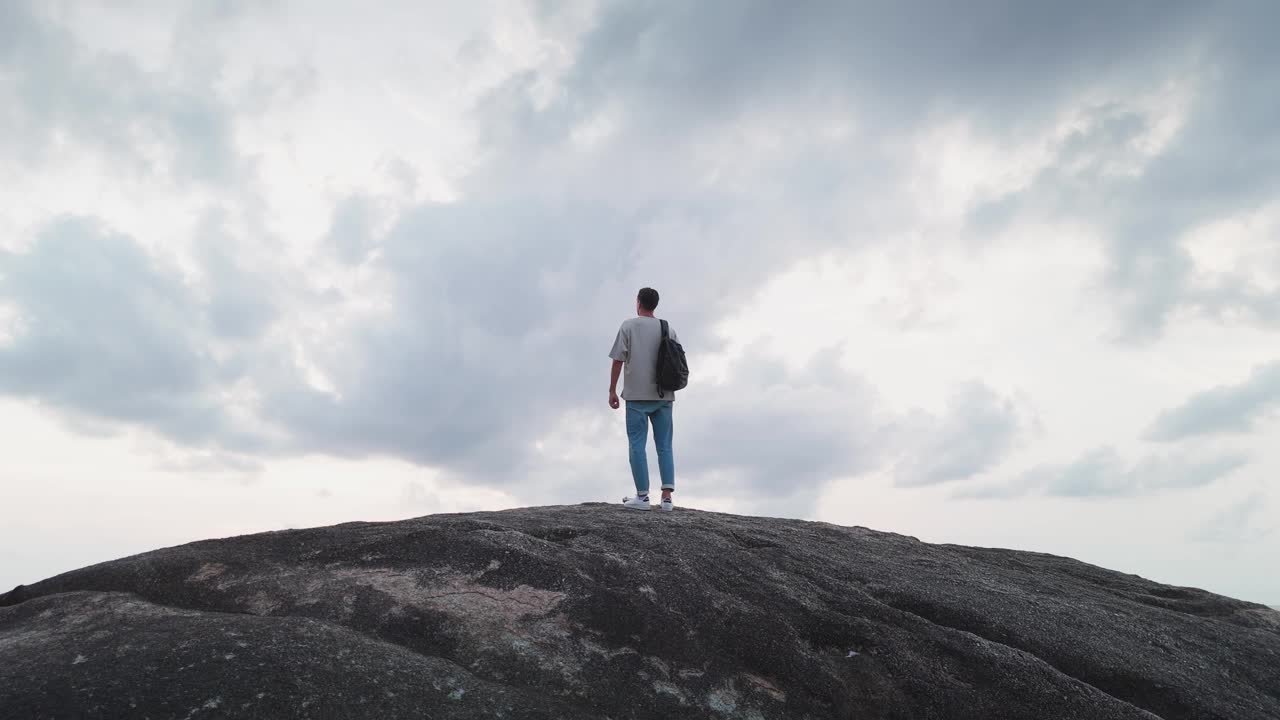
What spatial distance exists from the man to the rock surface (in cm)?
247

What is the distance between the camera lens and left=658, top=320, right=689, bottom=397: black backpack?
Result: 10.8 meters

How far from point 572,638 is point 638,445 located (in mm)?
5119

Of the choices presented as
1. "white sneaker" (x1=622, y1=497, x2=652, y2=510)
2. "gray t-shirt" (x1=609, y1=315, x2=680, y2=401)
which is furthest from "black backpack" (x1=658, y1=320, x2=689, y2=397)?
"white sneaker" (x1=622, y1=497, x2=652, y2=510)

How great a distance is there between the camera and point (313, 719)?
471 cm

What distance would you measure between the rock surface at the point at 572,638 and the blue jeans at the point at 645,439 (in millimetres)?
2455

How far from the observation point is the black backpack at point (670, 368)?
10.8m

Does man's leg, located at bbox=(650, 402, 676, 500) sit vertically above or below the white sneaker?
above

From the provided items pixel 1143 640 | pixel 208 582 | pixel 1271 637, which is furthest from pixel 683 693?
pixel 1271 637

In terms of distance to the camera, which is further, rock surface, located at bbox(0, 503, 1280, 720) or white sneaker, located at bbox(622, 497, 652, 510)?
white sneaker, located at bbox(622, 497, 652, 510)

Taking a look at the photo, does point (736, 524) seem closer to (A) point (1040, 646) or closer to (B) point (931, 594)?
(B) point (931, 594)

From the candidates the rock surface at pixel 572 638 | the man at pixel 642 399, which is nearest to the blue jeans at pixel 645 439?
the man at pixel 642 399

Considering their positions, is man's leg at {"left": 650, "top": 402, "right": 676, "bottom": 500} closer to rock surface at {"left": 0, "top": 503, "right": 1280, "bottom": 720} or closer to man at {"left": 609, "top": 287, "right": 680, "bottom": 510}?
man at {"left": 609, "top": 287, "right": 680, "bottom": 510}

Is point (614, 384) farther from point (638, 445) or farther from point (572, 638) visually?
point (572, 638)

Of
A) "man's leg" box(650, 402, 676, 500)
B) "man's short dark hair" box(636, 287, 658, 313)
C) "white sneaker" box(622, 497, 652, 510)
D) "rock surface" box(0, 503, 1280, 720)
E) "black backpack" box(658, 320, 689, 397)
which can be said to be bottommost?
"rock surface" box(0, 503, 1280, 720)
